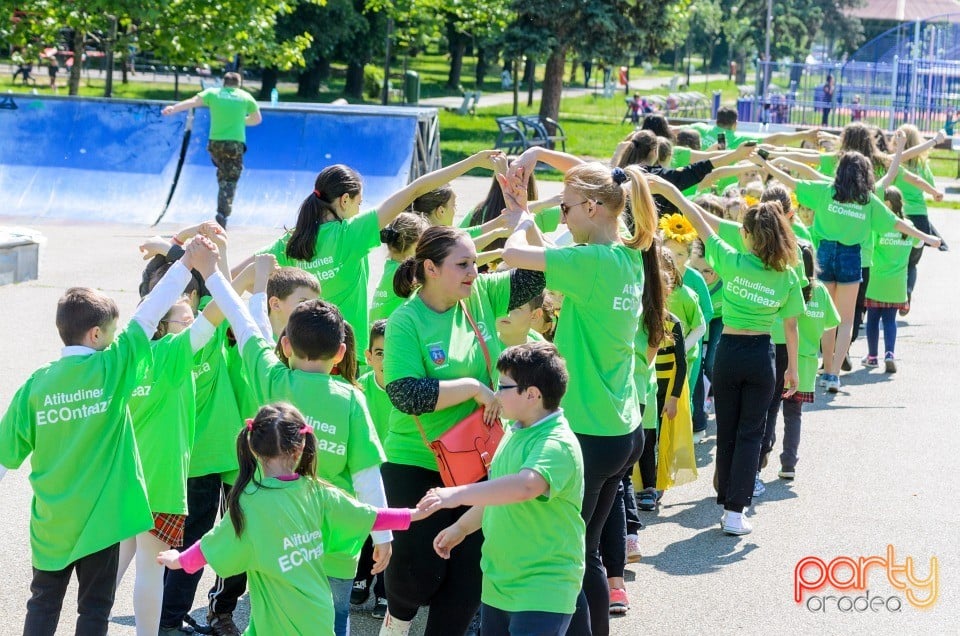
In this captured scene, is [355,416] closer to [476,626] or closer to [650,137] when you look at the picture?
[476,626]

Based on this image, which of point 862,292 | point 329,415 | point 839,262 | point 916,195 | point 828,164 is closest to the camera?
point 329,415

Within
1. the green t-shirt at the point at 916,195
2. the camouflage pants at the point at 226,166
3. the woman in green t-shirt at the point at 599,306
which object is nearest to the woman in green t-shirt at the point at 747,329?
the woman in green t-shirt at the point at 599,306

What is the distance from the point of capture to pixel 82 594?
4855 millimetres

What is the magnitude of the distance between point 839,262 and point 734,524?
166 inches

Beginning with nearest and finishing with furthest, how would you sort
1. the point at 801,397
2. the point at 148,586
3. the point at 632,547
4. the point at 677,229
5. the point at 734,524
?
the point at 148,586
the point at 632,547
the point at 734,524
the point at 677,229
the point at 801,397

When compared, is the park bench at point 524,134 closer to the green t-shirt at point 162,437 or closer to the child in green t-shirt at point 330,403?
the green t-shirt at point 162,437

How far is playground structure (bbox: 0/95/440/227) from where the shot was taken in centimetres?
1844

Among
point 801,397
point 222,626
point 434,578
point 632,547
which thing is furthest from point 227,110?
point 434,578

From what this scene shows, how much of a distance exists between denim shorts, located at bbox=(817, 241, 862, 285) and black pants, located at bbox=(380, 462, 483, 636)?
6.77 metres

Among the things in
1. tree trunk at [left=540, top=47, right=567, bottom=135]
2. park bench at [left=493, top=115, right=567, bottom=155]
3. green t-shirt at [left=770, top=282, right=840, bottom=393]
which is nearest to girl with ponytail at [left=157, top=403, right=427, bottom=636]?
green t-shirt at [left=770, top=282, right=840, bottom=393]

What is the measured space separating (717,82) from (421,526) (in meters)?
76.3

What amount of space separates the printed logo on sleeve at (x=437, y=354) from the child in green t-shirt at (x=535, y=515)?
53cm

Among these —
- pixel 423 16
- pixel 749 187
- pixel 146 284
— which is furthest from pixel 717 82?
pixel 146 284

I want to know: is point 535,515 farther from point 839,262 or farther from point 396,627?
point 839,262
